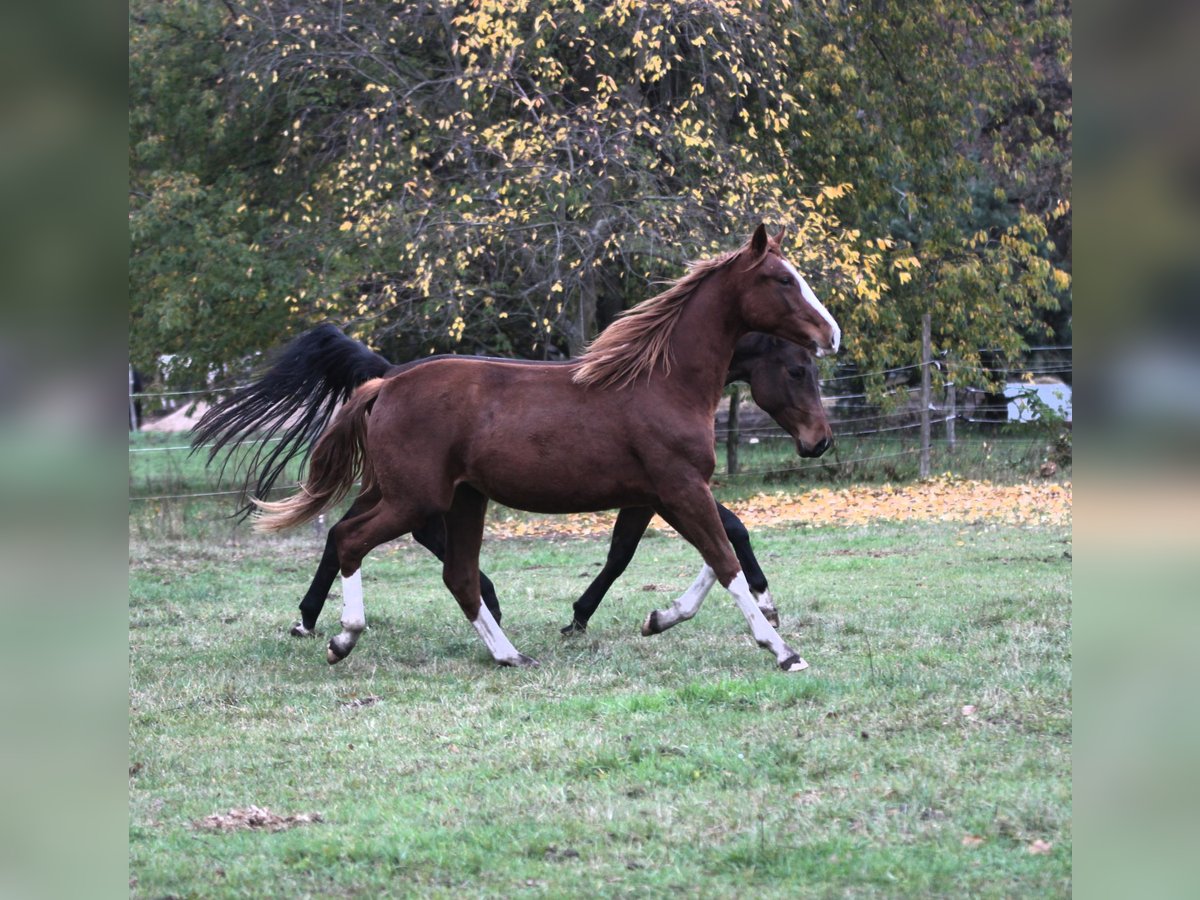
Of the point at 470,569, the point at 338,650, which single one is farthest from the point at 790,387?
the point at 338,650

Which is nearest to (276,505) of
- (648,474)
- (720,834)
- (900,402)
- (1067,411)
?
(648,474)

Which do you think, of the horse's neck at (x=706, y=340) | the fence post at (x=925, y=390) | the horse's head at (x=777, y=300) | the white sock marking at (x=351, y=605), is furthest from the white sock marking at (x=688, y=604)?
the fence post at (x=925, y=390)

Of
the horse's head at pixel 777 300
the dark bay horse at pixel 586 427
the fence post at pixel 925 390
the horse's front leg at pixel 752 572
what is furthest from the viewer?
the fence post at pixel 925 390

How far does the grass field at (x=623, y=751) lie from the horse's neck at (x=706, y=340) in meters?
1.47

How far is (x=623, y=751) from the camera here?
15.0 ft

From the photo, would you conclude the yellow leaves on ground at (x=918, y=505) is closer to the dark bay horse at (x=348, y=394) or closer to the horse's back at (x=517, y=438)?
the dark bay horse at (x=348, y=394)

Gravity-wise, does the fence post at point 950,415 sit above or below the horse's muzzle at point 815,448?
below

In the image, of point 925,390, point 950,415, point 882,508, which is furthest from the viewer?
point 950,415

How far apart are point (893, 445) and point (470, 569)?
13.1m

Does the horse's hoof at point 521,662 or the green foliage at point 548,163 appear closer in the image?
the horse's hoof at point 521,662

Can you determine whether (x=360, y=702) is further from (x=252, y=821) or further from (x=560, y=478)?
(x=252, y=821)

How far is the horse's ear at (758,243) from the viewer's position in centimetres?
616
